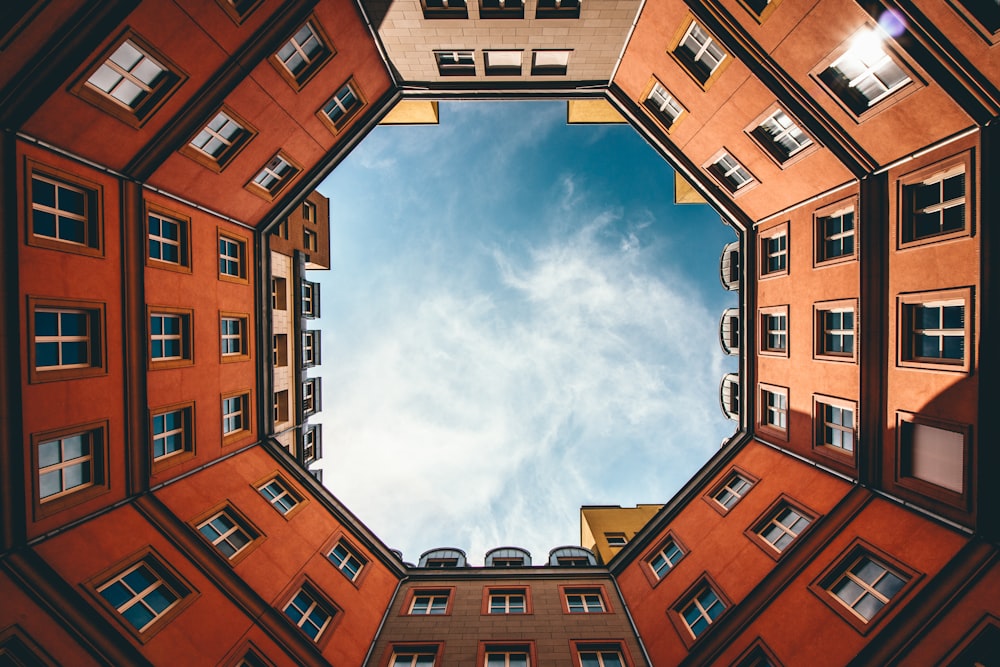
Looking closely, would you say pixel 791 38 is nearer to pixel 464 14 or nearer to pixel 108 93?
pixel 464 14

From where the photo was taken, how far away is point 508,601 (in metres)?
21.5

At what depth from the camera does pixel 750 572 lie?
1627 centimetres

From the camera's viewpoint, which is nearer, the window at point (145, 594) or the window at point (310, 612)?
the window at point (145, 594)

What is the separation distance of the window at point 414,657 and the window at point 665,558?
1066 centimetres

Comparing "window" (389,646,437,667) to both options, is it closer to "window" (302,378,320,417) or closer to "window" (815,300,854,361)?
"window" (302,378,320,417)

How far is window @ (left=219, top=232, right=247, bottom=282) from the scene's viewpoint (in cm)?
1988

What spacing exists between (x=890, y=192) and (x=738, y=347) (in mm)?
10902

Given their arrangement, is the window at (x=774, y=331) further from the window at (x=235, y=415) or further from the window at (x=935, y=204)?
the window at (x=235, y=415)

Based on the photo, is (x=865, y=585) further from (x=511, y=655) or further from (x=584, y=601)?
(x=511, y=655)

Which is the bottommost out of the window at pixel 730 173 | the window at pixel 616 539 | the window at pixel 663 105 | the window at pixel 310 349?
the window at pixel 616 539

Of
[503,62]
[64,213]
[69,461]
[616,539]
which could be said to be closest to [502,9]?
[503,62]

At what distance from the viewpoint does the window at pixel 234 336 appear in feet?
64.6

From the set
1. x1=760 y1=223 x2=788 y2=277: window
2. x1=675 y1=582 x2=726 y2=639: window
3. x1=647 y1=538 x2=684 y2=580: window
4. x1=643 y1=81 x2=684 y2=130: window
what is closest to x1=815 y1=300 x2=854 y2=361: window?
x1=760 y1=223 x2=788 y2=277: window

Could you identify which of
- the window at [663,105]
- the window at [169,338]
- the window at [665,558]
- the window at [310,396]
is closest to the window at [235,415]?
the window at [169,338]
